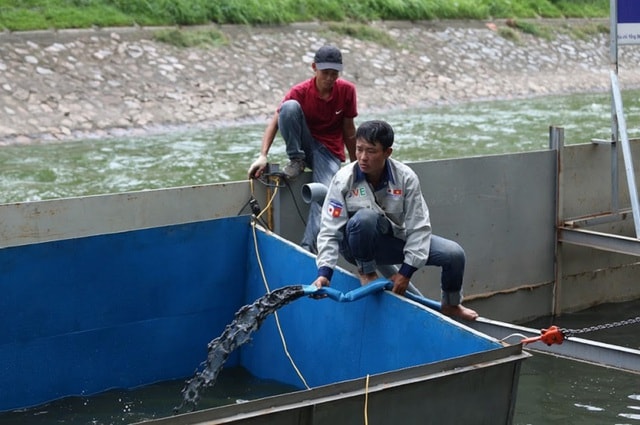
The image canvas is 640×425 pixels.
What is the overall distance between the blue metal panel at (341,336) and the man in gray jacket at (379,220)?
26 cm

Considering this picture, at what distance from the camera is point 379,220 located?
20.1 ft

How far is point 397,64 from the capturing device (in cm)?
2188

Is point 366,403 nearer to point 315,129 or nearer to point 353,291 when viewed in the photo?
point 353,291

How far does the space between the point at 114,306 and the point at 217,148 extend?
9112mm

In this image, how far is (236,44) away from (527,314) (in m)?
12.3

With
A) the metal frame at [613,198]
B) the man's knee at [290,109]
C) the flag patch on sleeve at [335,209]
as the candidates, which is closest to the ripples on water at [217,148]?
the metal frame at [613,198]

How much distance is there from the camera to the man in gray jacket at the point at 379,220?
5.98m

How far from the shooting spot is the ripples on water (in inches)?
551

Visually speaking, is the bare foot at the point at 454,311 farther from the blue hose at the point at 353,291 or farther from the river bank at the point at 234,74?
the river bank at the point at 234,74

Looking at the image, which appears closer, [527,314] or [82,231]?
[82,231]

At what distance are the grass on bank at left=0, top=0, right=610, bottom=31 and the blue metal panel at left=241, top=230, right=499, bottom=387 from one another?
484 inches

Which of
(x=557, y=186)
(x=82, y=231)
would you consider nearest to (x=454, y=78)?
(x=557, y=186)

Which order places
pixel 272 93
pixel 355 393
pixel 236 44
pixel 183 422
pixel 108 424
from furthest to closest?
pixel 236 44
pixel 272 93
pixel 108 424
pixel 355 393
pixel 183 422

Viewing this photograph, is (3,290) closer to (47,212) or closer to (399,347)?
(47,212)
